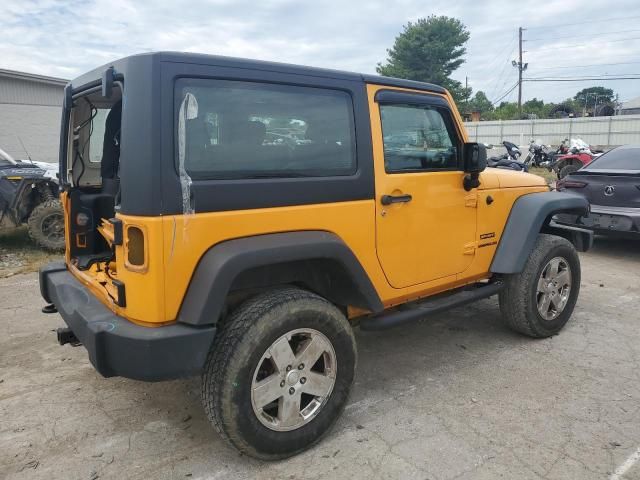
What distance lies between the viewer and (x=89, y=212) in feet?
12.2

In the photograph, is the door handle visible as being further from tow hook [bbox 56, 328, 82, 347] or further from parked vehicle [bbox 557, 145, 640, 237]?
parked vehicle [bbox 557, 145, 640, 237]

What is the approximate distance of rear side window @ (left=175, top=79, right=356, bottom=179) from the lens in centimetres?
249

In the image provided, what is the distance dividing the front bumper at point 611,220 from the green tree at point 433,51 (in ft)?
118

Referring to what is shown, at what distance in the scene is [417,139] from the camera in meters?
3.53

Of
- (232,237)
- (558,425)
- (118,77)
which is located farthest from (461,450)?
(118,77)

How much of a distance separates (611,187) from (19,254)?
8.59 metres

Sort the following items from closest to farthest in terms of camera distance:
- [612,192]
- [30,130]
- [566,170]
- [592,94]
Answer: [612,192], [566,170], [30,130], [592,94]

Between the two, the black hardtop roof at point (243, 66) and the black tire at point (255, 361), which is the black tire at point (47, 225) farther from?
the black tire at point (255, 361)

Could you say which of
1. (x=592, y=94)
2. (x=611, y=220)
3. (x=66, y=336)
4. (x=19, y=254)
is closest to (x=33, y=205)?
(x=19, y=254)

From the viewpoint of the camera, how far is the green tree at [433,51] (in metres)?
41.3

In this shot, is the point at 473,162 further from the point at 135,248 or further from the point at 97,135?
the point at 97,135

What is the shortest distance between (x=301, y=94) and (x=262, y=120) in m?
0.31

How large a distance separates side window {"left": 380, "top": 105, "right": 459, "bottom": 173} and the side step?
95 cm

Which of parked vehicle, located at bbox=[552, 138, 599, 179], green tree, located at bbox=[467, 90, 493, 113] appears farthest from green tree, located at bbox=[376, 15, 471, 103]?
parked vehicle, located at bbox=[552, 138, 599, 179]
